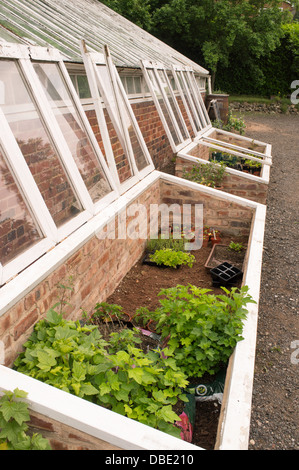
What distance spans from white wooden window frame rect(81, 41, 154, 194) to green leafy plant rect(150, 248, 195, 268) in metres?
0.93

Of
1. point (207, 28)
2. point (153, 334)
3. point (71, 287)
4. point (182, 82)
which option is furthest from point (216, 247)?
point (207, 28)

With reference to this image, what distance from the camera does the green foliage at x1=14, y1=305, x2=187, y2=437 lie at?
224cm

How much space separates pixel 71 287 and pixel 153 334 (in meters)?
0.88

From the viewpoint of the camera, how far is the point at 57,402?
78.0 inches

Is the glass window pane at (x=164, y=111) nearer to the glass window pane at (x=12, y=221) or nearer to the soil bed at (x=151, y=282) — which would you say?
the soil bed at (x=151, y=282)

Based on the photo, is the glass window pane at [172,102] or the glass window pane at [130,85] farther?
the glass window pane at [172,102]

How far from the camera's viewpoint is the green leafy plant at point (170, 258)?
481 centimetres

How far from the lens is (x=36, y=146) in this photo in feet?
10.5

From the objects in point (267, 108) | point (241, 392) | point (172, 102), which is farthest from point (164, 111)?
point (267, 108)

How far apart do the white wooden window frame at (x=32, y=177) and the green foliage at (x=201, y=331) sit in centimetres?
108

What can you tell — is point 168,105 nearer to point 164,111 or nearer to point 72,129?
point 164,111

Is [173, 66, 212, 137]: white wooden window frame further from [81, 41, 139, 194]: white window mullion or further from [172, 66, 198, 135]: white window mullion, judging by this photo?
[81, 41, 139, 194]: white window mullion

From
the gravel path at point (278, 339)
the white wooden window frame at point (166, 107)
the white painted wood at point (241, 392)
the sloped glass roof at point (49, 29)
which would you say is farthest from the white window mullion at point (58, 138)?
the white wooden window frame at point (166, 107)
